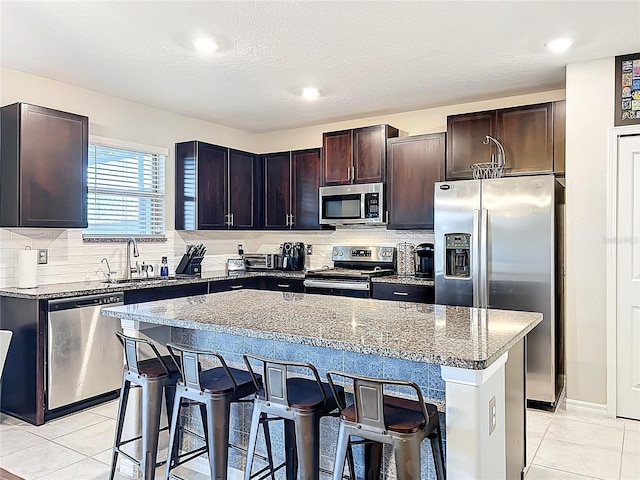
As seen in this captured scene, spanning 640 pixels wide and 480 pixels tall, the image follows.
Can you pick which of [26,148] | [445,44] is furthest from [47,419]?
[445,44]

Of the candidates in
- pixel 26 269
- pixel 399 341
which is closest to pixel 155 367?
pixel 399 341

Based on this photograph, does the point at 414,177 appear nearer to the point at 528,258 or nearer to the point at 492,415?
the point at 528,258

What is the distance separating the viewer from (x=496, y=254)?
12.3 ft

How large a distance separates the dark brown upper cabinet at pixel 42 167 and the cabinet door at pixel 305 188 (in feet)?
7.69

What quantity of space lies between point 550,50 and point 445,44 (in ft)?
2.55

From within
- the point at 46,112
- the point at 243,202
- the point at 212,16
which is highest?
the point at 212,16

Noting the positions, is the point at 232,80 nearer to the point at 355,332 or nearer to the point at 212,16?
the point at 212,16

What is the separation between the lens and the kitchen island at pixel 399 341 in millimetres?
1614

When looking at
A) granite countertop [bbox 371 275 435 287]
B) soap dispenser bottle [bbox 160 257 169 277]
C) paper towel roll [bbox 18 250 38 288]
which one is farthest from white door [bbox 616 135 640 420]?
paper towel roll [bbox 18 250 38 288]

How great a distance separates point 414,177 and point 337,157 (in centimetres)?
95

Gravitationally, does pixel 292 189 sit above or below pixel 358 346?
above

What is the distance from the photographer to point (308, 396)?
77.9 inches

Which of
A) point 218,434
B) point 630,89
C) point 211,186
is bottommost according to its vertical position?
point 218,434

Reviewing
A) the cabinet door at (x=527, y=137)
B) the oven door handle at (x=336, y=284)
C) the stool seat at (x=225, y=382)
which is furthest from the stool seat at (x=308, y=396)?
the cabinet door at (x=527, y=137)
